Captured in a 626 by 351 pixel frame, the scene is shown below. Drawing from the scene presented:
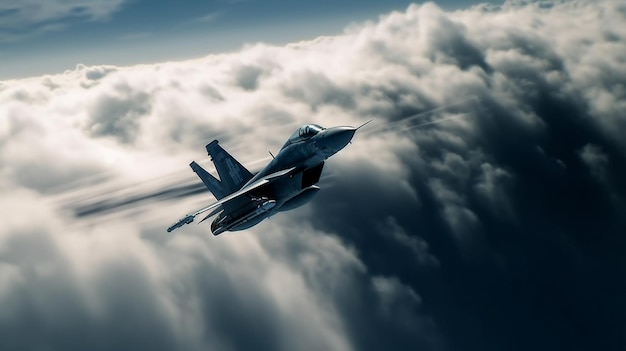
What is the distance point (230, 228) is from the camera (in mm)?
26250

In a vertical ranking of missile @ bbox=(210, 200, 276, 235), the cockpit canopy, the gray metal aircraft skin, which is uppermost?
the cockpit canopy

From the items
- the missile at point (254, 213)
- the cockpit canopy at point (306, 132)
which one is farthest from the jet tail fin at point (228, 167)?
the cockpit canopy at point (306, 132)

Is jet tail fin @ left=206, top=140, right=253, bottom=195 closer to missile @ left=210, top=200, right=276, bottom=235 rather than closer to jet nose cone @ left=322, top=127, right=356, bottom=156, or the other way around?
missile @ left=210, top=200, right=276, bottom=235

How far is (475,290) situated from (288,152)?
17042 centimetres

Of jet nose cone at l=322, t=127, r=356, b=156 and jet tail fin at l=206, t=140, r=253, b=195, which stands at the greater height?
jet tail fin at l=206, t=140, r=253, b=195

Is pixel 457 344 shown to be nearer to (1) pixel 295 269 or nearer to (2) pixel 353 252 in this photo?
(2) pixel 353 252

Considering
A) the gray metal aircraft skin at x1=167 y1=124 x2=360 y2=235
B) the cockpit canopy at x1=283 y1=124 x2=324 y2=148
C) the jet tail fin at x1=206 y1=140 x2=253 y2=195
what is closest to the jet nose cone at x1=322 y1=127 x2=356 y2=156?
the gray metal aircraft skin at x1=167 y1=124 x2=360 y2=235

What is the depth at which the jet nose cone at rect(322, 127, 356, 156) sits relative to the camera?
21406 millimetres

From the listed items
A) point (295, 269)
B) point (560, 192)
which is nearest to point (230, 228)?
point (295, 269)

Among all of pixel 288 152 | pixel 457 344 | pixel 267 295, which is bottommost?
pixel 457 344

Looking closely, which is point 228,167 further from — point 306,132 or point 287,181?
point 306,132

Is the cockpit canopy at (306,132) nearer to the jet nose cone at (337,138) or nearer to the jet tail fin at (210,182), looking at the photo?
the jet nose cone at (337,138)

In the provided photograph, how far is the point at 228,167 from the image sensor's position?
1141 inches

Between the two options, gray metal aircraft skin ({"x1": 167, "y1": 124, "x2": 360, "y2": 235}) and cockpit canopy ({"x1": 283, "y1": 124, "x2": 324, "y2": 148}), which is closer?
gray metal aircraft skin ({"x1": 167, "y1": 124, "x2": 360, "y2": 235})
